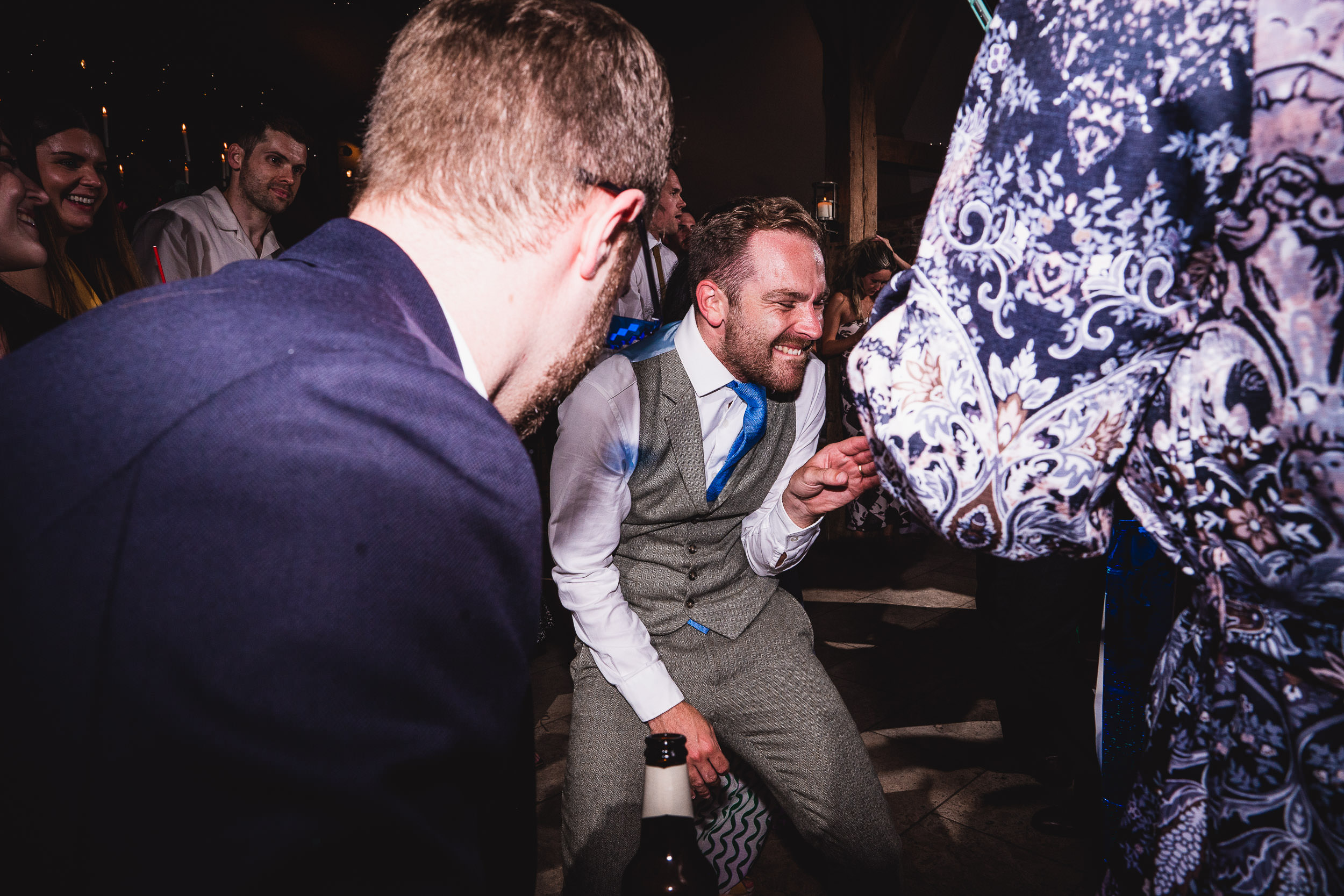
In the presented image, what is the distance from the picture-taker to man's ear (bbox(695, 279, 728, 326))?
1.84 meters

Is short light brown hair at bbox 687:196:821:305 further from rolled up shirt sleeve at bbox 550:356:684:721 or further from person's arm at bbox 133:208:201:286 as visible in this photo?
person's arm at bbox 133:208:201:286

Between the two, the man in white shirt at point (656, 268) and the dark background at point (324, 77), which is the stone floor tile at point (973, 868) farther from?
the man in white shirt at point (656, 268)

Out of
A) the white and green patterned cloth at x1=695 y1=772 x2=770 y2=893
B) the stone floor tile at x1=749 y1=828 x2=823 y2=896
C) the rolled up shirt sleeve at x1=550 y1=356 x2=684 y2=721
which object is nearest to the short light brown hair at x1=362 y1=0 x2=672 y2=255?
the rolled up shirt sleeve at x1=550 y1=356 x2=684 y2=721

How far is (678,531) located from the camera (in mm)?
1666

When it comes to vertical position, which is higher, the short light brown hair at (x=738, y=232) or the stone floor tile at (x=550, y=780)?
the short light brown hair at (x=738, y=232)

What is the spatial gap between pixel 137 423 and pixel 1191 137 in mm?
772

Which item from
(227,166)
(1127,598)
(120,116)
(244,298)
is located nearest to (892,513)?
(1127,598)

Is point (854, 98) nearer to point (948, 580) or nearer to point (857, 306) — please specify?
point (857, 306)

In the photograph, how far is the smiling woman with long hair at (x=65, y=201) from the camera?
2191 mm

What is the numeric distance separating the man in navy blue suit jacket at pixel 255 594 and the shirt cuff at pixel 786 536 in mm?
1084

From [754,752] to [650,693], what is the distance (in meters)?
0.29

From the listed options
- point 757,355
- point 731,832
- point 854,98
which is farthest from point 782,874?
point 854,98

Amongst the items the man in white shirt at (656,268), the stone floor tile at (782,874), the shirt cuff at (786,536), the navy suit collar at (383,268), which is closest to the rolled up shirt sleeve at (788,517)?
the shirt cuff at (786,536)

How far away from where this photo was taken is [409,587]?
1.59ft
